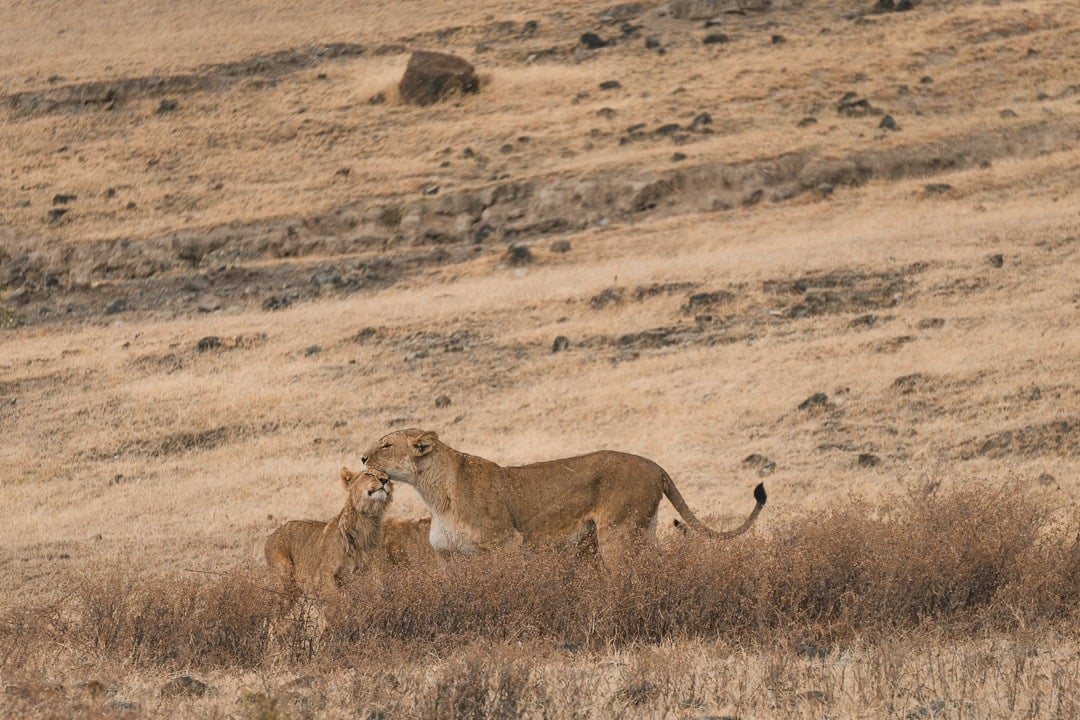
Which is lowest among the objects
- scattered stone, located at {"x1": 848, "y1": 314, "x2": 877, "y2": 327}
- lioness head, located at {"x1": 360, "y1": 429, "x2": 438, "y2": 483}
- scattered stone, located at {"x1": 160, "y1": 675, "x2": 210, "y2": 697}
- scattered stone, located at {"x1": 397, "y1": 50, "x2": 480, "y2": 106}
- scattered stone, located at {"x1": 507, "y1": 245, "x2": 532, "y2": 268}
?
scattered stone, located at {"x1": 507, "y1": 245, "x2": 532, "y2": 268}

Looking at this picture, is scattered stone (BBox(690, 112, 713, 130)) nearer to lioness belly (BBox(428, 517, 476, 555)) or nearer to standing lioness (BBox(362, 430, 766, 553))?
standing lioness (BBox(362, 430, 766, 553))

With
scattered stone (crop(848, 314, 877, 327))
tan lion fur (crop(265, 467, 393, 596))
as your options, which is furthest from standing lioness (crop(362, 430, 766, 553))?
scattered stone (crop(848, 314, 877, 327))

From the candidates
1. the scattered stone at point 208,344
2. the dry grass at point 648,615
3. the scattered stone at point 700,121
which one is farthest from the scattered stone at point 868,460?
the scattered stone at point 700,121

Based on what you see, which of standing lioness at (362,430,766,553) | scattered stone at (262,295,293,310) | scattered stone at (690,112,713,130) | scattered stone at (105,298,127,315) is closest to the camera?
standing lioness at (362,430,766,553)

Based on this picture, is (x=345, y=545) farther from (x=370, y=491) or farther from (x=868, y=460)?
(x=868, y=460)

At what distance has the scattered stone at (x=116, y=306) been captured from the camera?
36.1 metres

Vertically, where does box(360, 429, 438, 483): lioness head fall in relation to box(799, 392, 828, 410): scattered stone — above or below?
above

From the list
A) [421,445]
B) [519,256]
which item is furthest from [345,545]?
[519,256]

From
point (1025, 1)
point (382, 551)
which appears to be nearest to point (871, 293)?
point (382, 551)

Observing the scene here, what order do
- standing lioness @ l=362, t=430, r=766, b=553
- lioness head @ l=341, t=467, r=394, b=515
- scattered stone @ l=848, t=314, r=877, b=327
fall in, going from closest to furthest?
standing lioness @ l=362, t=430, r=766, b=553, lioness head @ l=341, t=467, r=394, b=515, scattered stone @ l=848, t=314, r=877, b=327

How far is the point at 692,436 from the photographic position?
2066cm

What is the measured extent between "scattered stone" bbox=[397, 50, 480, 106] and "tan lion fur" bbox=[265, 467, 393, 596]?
3991 centimetres

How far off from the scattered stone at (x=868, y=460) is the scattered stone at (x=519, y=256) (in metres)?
17.4

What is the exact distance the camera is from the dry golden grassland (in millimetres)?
8711
